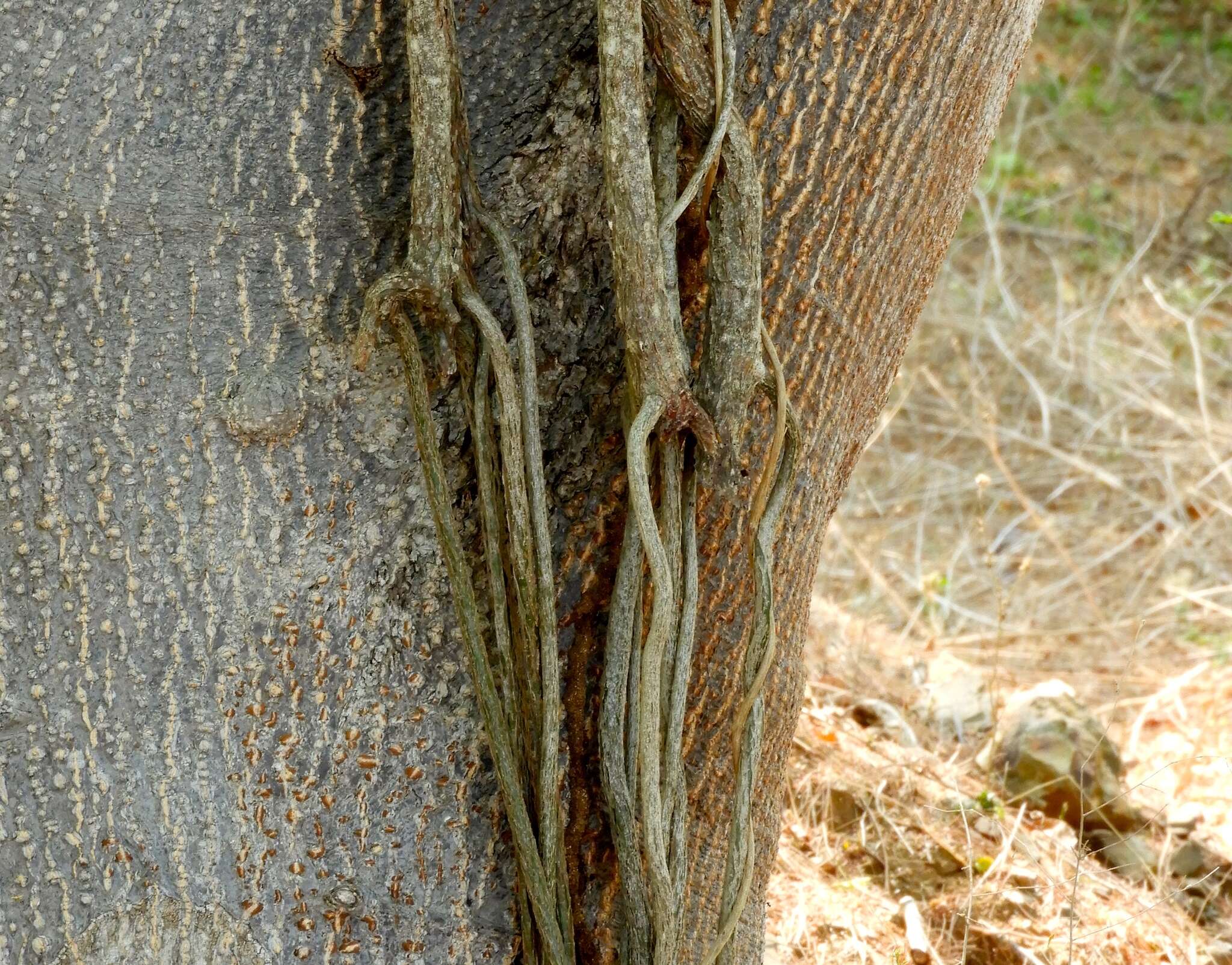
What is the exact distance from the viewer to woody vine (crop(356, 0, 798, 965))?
909mm

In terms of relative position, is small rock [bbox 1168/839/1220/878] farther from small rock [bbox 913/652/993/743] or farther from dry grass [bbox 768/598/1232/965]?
small rock [bbox 913/652/993/743]

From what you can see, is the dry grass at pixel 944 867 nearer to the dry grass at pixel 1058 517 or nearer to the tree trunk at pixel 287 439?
the dry grass at pixel 1058 517

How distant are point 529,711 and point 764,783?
0.32m

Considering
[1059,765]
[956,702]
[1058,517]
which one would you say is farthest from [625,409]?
[1058,517]

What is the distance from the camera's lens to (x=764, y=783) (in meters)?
1.18

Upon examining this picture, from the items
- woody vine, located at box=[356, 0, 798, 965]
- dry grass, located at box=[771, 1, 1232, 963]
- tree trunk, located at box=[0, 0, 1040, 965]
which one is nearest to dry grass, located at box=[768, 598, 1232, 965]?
dry grass, located at box=[771, 1, 1232, 963]

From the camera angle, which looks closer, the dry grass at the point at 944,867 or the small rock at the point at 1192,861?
the dry grass at the point at 944,867

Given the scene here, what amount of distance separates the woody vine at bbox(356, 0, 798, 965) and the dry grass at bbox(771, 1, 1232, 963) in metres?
0.77

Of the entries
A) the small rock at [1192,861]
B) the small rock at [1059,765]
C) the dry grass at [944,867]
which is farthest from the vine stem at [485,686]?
the small rock at [1192,861]

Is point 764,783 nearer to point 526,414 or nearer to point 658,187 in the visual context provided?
point 526,414

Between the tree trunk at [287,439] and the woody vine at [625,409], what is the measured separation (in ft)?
0.15

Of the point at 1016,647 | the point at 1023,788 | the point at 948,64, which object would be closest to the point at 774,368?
the point at 948,64

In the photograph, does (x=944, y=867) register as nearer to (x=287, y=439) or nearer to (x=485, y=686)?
(x=485, y=686)

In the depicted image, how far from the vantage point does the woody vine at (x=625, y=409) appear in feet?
2.98
